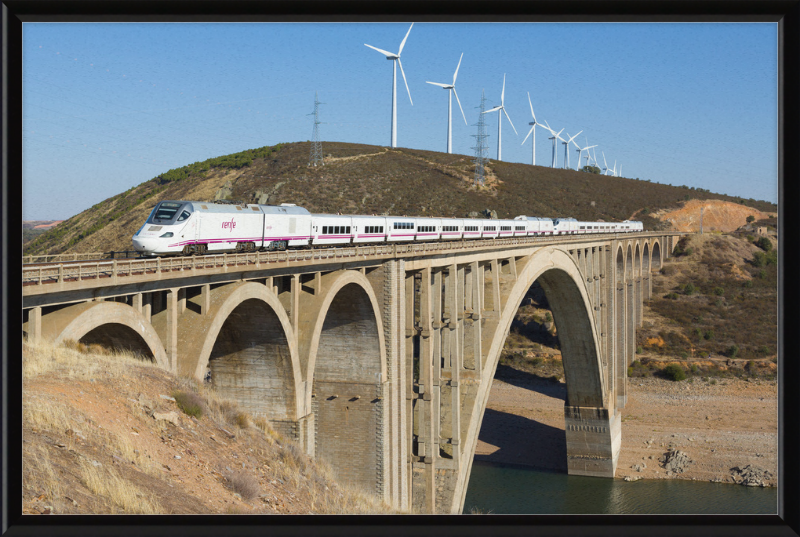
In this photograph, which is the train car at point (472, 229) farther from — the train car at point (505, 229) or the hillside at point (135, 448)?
the hillside at point (135, 448)

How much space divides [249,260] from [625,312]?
52408 mm

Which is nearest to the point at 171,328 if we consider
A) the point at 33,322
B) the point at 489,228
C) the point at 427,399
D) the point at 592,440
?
the point at 33,322

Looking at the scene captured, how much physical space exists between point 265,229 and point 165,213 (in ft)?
20.1

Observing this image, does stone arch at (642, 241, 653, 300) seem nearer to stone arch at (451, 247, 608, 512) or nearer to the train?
stone arch at (451, 247, 608, 512)

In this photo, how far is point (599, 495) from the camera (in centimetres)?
4741

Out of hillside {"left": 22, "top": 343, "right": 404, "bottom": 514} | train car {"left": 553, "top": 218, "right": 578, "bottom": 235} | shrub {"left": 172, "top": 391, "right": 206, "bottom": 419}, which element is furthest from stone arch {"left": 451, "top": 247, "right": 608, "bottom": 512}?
shrub {"left": 172, "top": 391, "right": 206, "bottom": 419}

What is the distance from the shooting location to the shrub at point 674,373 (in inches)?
2589

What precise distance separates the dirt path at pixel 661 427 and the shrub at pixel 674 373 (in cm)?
81

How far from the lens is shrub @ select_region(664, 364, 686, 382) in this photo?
65.8 m

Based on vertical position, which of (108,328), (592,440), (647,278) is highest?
(108,328)

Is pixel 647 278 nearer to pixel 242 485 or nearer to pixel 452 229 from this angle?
pixel 452 229

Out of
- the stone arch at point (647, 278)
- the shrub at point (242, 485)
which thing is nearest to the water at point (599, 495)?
the shrub at point (242, 485)

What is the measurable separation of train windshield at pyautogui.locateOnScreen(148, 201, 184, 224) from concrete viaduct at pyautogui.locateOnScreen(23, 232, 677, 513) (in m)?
3.17
